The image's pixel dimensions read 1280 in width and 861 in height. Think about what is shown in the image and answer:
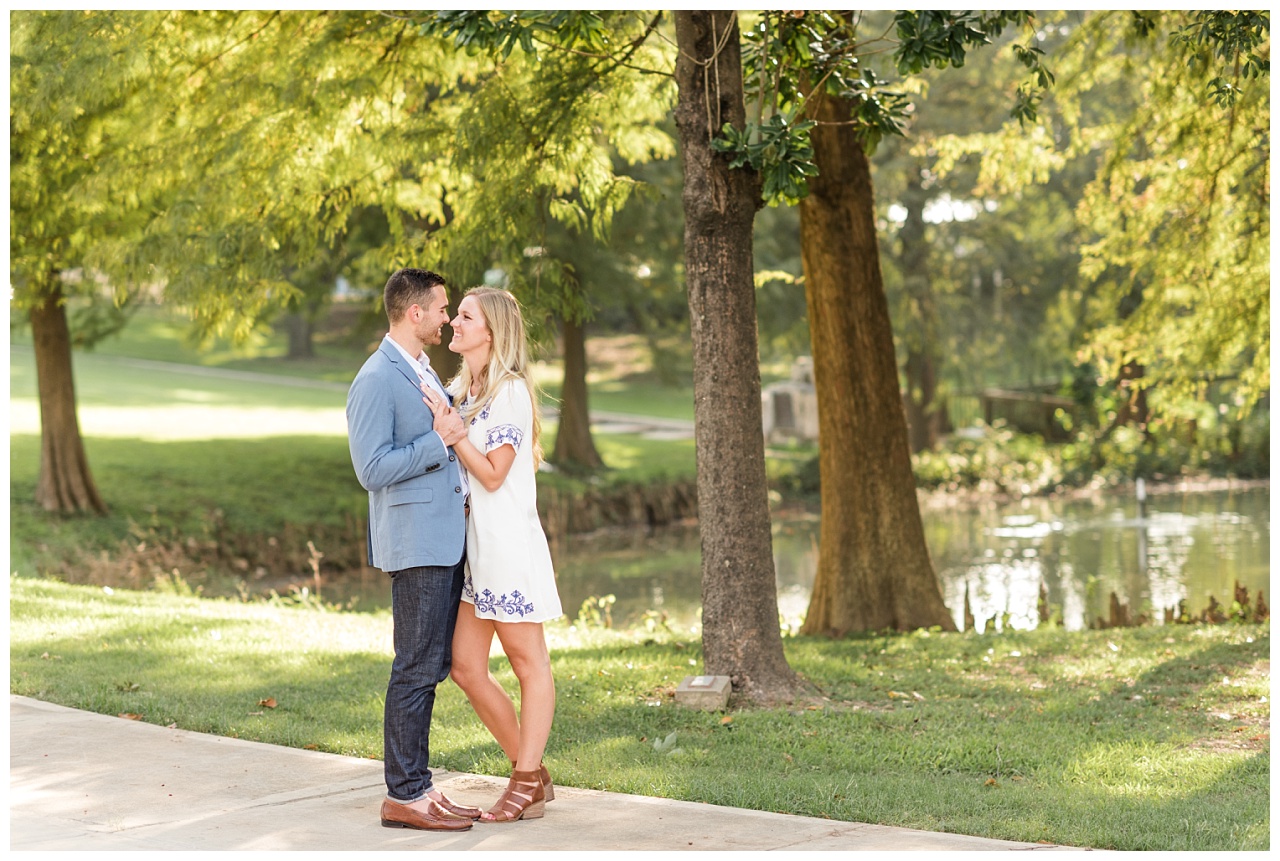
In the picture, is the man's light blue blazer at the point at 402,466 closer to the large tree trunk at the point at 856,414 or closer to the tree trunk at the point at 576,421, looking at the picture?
the large tree trunk at the point at 856,414

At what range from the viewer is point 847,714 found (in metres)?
7.32

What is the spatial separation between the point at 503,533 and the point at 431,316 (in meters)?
0.91

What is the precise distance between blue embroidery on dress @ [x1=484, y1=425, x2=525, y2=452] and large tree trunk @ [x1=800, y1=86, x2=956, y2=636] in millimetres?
6325

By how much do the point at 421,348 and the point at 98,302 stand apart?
14.6 meters

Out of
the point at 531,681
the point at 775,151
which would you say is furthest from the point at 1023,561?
the point at 531,681

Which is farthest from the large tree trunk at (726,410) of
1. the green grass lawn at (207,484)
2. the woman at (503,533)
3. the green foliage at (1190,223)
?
the green grass lawn at (207,484)

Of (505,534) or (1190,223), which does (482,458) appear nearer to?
(505,534)

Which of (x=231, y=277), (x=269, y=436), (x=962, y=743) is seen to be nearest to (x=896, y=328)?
(x=269, y=436)

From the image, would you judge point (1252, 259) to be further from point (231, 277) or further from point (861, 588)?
point (231, 277)

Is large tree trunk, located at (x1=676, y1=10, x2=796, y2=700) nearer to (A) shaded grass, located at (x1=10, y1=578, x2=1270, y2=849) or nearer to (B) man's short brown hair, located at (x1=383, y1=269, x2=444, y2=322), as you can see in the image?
(A) shaded grass, located at (x1=10, y1=578, x2=1270, y2=849)

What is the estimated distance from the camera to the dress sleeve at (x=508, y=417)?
5.39 metres

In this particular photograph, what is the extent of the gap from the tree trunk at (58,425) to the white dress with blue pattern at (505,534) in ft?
47.9

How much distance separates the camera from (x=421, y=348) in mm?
5367

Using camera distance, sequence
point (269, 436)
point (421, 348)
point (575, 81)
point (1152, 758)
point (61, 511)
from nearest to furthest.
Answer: point (421, 348)
point (1152, 758)
point (575, 81)
point (61, 511)
point (269, 436)
